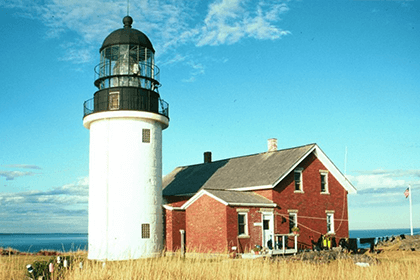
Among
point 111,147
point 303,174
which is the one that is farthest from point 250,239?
point 111,147

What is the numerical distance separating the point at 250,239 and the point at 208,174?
820cm

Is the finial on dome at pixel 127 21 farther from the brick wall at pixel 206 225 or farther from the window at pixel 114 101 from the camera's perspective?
the brick wall at pixel 206 225

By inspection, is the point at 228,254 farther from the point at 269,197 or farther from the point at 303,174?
the point at 303,174

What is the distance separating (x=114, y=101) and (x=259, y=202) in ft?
28.7

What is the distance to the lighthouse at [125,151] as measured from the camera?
2156 cm

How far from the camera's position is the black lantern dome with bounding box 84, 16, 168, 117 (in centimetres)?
2194

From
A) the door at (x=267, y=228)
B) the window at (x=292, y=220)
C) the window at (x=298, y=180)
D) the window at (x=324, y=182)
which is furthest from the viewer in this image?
the window at (x=324, y=182)

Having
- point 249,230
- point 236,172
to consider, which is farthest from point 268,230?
point 236,172

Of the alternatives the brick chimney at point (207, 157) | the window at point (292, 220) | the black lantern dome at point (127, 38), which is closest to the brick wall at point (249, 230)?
the window at point (292, 220)

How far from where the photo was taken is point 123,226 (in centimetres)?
2144

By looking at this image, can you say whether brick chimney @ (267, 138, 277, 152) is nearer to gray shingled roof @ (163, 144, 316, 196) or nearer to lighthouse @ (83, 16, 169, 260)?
gray shingled roof @ (163, 144, 316, 196)

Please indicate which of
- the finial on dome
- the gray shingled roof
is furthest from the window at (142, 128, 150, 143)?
the gray shingled roof

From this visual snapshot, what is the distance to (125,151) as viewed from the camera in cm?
2192

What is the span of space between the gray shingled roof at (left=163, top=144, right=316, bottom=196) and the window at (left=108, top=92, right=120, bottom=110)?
829 cm
